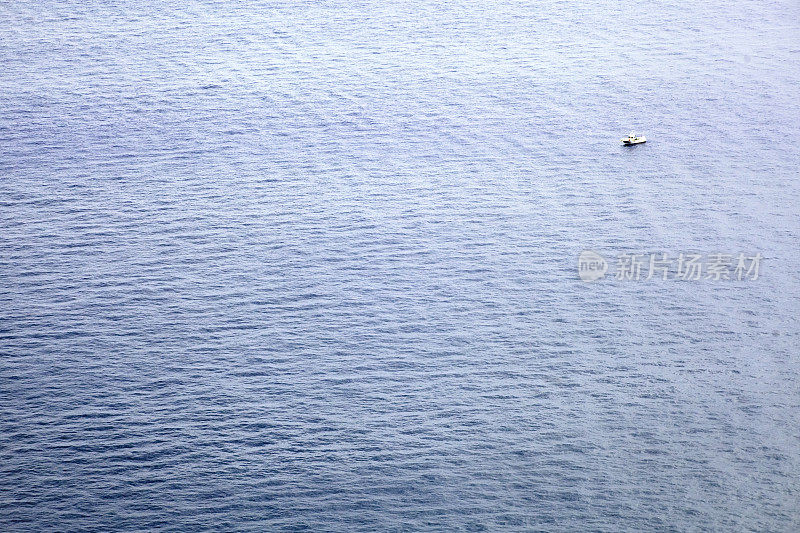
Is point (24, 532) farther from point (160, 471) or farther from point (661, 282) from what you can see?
point (661, 282)

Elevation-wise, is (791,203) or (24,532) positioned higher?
(791,203)

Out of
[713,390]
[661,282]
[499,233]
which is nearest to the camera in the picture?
[713,390]

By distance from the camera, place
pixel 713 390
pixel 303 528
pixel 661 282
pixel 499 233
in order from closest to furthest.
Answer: pixel 303 528, pixel 713 390, pixel 661 282, pixel 499 233

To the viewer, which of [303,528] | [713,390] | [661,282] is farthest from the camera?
[661,282]

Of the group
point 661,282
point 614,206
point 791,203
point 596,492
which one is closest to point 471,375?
point 596,492

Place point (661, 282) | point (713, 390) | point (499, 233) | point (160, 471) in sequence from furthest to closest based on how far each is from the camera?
point (499, 233), point (661, 282), point (713, 390), point (160, 471)

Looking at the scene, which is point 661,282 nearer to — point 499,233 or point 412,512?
point 499,233

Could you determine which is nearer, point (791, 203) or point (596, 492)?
point (596, 492)

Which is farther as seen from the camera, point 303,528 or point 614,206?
point 614,206

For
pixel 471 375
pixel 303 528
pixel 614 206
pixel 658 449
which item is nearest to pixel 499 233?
pixel 614 206
